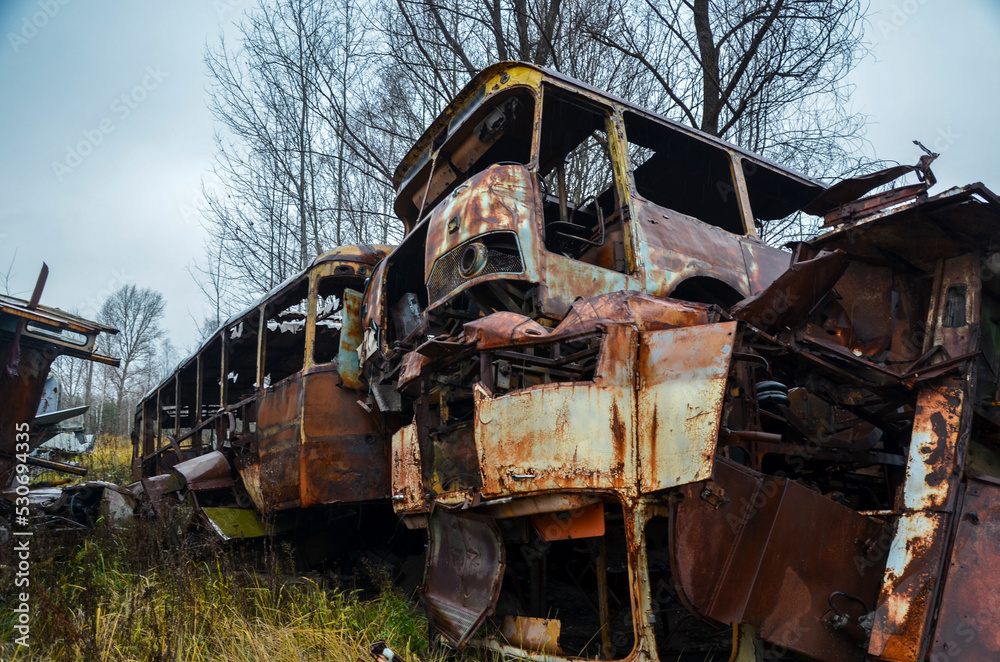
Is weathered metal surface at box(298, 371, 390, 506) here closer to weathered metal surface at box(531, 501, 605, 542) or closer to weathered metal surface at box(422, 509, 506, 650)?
weathered metal surface at box(422, 509, 506, 650)

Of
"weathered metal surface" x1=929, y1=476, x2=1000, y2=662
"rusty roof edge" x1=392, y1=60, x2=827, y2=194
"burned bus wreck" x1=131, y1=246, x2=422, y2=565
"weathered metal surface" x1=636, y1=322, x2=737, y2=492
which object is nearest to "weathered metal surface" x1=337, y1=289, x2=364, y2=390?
"burned bus wreck" x1=131, y1=246, x2=422, y2=565

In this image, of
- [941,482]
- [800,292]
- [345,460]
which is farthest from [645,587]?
[345,460]

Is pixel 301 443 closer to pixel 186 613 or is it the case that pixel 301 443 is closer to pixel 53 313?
pixel 186 613

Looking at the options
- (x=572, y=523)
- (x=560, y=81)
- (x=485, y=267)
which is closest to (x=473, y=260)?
(x=485, y=267)

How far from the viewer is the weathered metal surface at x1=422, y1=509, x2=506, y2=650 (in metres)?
4.06

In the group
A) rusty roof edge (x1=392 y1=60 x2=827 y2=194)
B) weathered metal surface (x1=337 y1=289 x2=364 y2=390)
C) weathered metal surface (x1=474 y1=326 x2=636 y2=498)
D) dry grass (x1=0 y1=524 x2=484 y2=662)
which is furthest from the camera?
weathered metal surface (x1=337 y1=289 x2=364 y2=390)

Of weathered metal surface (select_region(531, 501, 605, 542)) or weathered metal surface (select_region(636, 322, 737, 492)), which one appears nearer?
weathered metal surface (select_region(636, 322, 737, 492))

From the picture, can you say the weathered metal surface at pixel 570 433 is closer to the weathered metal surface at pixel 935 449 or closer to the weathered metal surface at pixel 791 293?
the weathered metal surface at pixel 791 293

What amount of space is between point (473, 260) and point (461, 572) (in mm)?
Answer: 1914

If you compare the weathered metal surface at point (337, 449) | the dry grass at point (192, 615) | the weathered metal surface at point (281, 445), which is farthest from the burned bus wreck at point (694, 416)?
the weathered metal surface at point (281, 445)

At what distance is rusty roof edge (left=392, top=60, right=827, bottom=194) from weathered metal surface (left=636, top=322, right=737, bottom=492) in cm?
219

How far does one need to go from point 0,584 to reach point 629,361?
4.93 m

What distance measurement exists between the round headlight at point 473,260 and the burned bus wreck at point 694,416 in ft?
0.05

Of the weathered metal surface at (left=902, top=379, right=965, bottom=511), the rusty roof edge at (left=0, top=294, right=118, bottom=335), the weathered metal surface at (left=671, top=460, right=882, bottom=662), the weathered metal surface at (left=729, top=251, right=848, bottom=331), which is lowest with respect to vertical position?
the weathered metal surface at (left=671, top=460, right=882, bottom=662)
